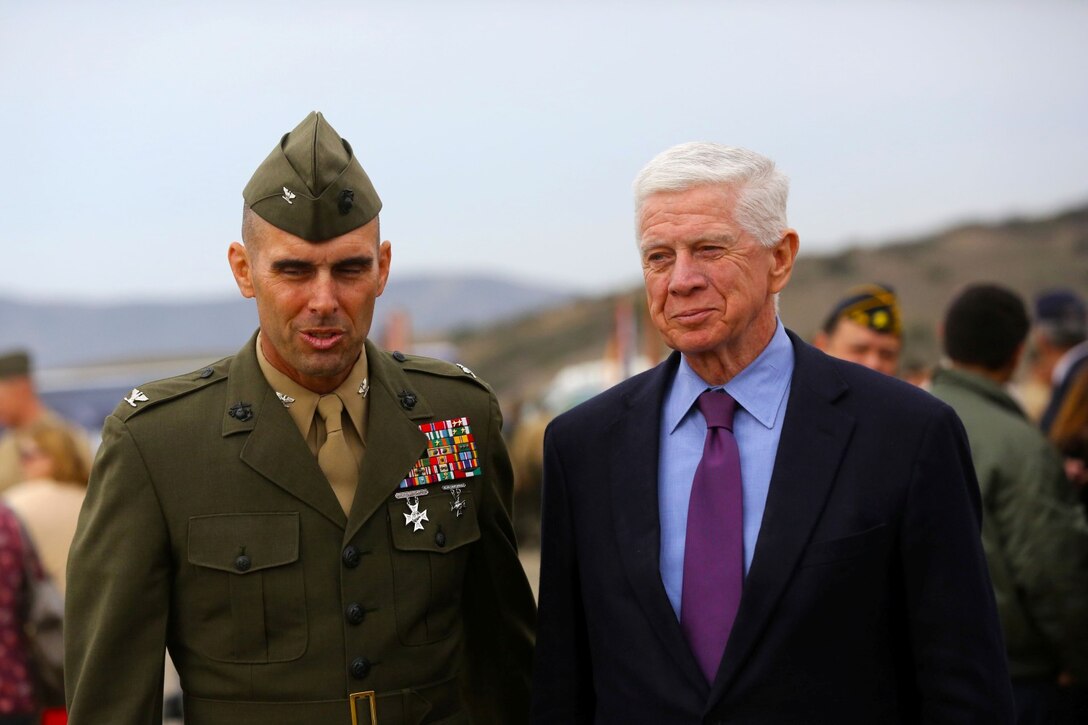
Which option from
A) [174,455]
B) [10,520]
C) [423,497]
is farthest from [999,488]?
[10,520]

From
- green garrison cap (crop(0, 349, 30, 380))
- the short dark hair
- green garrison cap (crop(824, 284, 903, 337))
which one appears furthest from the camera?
green garrison cap (crop(0, 349, 30, 380))

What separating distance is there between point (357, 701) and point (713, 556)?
2.84ft

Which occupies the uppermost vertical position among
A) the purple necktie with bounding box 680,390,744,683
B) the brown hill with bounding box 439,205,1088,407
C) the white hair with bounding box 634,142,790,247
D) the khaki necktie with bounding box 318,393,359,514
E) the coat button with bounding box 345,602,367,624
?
the white hair with bounding box 634,142,790,247

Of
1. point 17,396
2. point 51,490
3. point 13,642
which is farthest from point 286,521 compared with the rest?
point 17,396

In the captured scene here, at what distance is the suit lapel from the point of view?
2621 mm

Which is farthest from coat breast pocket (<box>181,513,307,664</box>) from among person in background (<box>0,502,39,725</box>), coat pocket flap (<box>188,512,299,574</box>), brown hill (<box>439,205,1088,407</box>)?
brown hill (<box>439,205,1088,407</box>)

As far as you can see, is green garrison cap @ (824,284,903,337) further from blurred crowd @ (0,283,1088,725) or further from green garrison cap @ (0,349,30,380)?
green garrison cap @ (0,349,30,380)

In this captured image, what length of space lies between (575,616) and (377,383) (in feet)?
2.39

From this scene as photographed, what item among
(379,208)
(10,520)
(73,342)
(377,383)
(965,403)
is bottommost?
(73,342)

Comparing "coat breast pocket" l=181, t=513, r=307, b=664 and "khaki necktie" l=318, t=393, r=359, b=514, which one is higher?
"khaki necktie" l=318, t=393, r=359, b=514

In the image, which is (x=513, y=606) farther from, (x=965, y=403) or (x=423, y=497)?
(x=965, y=403)

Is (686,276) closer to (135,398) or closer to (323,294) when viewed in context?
(323,294)

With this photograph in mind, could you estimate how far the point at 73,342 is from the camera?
91125 mm

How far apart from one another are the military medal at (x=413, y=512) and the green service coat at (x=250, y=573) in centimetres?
1
